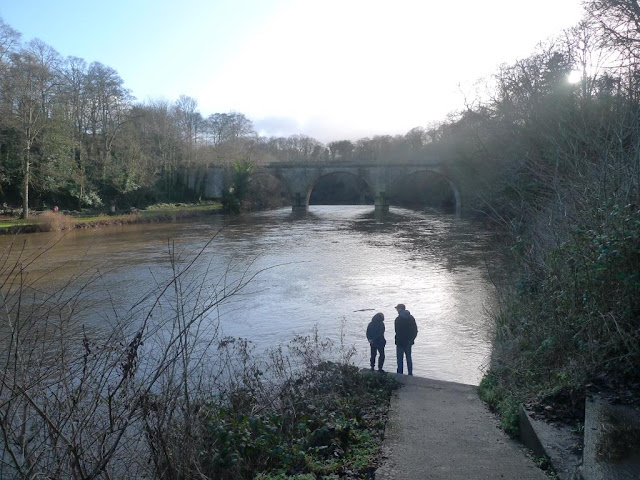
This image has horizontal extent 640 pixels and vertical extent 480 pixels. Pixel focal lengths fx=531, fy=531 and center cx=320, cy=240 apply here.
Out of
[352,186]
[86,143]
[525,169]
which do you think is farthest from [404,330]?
[352,186]

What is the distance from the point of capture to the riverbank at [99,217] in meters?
29.0

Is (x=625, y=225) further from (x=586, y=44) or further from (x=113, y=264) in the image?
(x=113, y=264)

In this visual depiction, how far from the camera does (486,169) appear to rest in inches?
1159

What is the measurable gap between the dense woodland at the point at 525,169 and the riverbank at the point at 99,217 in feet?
5.89

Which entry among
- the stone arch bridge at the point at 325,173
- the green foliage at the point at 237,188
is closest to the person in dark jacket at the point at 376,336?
the green foliage at the point at 237,188

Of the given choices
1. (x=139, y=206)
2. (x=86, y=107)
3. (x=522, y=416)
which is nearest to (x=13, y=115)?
(x=86, y=107)

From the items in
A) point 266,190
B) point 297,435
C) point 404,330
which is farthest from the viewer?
point 266,190

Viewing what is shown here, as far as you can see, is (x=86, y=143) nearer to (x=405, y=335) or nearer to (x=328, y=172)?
(x=328, y=172)

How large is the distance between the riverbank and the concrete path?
20.4 metres

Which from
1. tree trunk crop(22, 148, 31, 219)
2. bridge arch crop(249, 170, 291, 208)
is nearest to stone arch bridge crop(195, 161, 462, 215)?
bridge arch crop(249, 170, 291, 208)

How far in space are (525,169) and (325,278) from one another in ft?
25.9

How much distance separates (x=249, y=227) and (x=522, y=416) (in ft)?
99.1

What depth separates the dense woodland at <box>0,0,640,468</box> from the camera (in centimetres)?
563

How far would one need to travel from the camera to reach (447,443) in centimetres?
517
